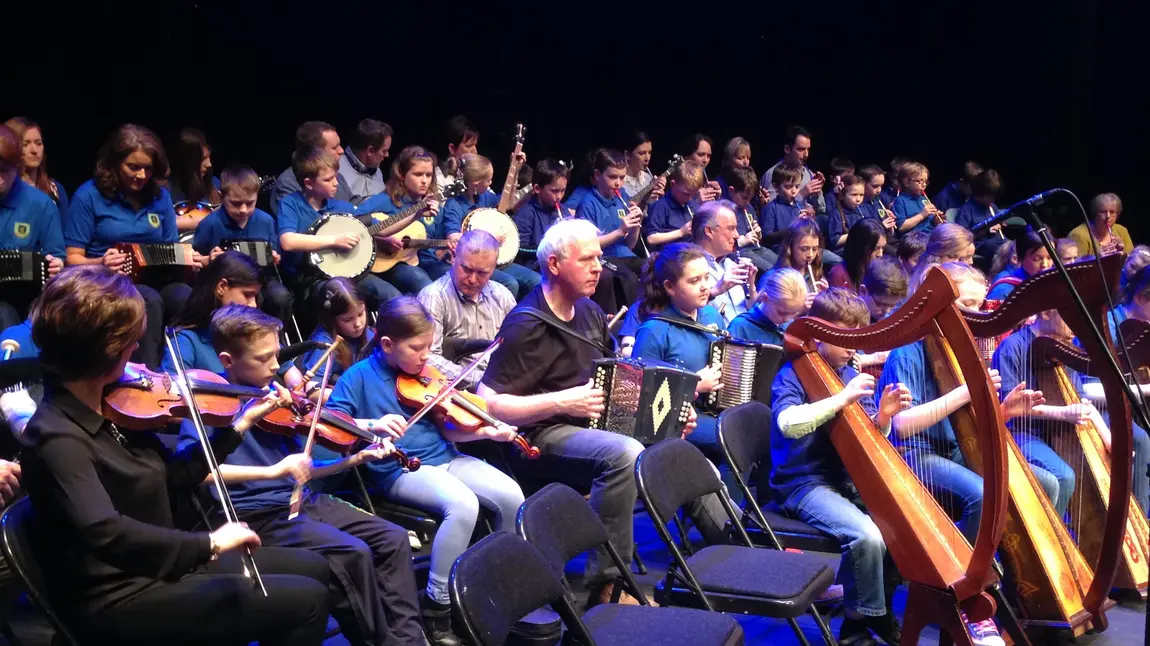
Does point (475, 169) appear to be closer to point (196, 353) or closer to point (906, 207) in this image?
point (196, 353)

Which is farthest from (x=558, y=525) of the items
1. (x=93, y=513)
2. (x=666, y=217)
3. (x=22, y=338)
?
(x=666, y=217)

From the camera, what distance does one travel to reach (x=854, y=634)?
3.93m

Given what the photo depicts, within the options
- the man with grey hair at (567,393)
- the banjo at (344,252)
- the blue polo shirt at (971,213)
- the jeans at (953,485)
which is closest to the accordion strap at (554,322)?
the man with grey hair at (567,393)

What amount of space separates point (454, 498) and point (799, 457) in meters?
1.32

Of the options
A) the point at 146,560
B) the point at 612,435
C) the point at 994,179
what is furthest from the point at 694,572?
the point at 994,179

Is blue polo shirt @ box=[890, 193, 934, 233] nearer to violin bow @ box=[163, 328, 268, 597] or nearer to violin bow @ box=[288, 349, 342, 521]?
violin bow @ box=[288, 349, 342, 521]

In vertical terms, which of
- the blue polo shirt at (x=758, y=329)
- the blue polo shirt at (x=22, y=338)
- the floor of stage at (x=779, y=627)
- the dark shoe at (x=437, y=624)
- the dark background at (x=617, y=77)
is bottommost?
the floor of stage at (x=779, y=627)

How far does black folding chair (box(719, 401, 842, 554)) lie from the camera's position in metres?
3.92

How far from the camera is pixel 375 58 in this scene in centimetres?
828

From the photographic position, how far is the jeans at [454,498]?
375cm

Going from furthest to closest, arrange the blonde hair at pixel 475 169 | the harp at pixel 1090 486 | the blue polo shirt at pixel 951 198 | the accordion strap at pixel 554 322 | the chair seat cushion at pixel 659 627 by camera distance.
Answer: the blue polo shirt at pixel 951 198, the blonde hair at pixel 475 169, the harp at pixel 1090 486, the accordion strap at pixel 554 322, the chair seat cushion at pixel 659 627

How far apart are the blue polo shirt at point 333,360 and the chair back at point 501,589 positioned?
201 cm

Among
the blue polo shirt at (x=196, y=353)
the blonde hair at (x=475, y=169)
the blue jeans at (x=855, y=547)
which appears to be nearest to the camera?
the blue jeans at (x=855, y=547)

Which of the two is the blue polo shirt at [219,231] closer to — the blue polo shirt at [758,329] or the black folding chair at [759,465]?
the blue polo shirt at [758,329]
